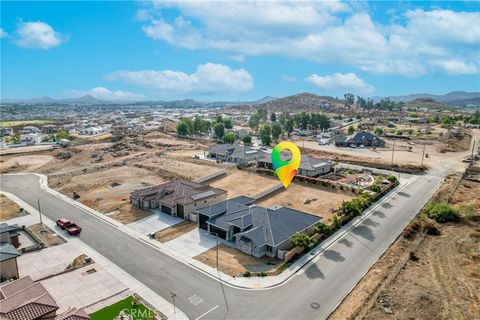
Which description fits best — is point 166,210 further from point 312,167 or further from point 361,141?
point 361,141

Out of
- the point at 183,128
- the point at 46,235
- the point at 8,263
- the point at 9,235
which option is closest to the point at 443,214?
the point at 8,263

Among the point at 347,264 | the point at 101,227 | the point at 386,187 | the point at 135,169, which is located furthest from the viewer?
the point at 135,169

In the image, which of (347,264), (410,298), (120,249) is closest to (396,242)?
(347,264)

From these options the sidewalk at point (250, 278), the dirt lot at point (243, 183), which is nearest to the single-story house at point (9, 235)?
the sidewalk at point (250, 278)

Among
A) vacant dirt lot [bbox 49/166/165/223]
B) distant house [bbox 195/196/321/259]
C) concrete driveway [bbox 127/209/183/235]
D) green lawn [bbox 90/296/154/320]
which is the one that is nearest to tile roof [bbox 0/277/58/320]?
green lawn [bbox 90/296/154/320]

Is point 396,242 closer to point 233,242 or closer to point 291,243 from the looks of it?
point 291,243

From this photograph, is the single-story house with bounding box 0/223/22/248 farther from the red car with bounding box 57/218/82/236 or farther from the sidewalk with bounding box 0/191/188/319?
the red car with bounding box 57/218/82/236
